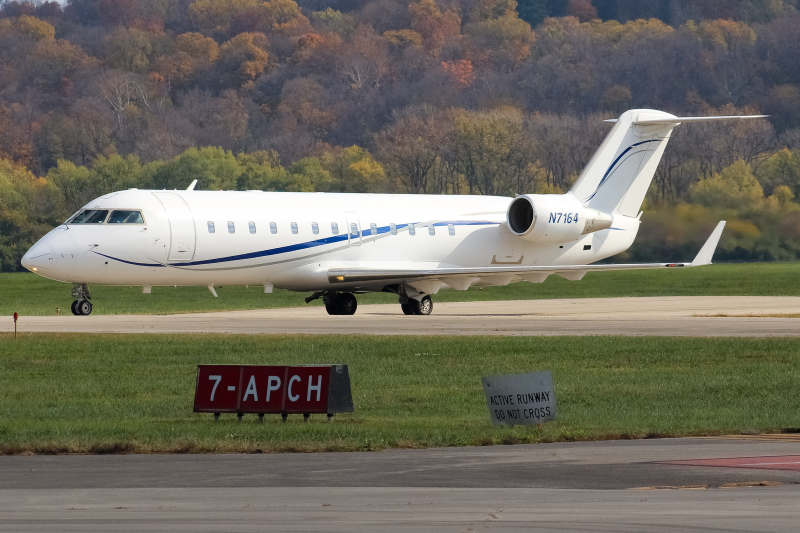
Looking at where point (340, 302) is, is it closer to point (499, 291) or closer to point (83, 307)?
point (83, 307)

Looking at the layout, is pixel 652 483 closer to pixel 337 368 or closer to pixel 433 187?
pixel 337 368

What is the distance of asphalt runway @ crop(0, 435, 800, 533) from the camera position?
11508 mm

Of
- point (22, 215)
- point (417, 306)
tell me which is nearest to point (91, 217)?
point (417, 306)

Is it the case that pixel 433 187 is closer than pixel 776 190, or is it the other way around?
pixel 776 190

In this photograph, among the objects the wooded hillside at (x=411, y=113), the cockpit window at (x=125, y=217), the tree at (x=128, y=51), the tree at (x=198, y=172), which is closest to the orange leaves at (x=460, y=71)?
the wooded hillside at (x=411, y=113)

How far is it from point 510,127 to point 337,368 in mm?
84305

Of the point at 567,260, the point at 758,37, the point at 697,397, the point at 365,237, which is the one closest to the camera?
the point at 697,397

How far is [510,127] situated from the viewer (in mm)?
101750

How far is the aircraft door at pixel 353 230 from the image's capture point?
41.7 meters

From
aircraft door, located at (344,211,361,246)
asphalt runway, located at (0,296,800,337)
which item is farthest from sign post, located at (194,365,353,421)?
aircraft door, located at (344,211,361,246)

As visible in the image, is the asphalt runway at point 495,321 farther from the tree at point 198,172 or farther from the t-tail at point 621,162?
the tree at point 198,172

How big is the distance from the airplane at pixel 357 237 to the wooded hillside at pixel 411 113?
6.92m

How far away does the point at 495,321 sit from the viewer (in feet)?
131

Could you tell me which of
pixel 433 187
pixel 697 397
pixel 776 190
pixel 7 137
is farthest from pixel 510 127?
pixel 697 397
